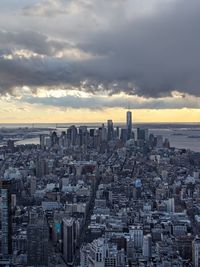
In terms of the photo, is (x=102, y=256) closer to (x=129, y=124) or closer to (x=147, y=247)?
(x=147, y=247)

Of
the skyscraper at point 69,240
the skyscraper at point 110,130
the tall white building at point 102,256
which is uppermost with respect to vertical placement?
the skyscraper at point 110,130

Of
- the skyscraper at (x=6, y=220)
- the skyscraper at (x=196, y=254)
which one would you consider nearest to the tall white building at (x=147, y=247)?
the skyscraper at (x=196, y=254)

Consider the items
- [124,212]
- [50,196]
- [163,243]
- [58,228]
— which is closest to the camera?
[163,243]

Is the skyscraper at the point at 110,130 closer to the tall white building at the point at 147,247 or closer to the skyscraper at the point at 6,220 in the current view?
the skyscraper at the point at 6,220

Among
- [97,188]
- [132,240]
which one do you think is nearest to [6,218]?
[132,240]

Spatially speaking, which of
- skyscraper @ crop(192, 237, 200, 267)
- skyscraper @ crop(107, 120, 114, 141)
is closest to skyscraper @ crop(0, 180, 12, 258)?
skyscraper @ crop(192, 237, 200, 267)

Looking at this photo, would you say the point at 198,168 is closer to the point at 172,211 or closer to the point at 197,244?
the point at 172,211

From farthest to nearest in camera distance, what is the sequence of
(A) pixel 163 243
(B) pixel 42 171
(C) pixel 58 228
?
(B) pixel 42 171, (C) pixel 58 228, (A) pixel 163 243

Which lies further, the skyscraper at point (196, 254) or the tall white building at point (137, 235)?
the tall white building at point (137, 235)
